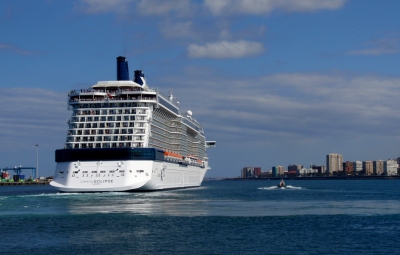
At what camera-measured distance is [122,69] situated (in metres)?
92.2

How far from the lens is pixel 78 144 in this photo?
7912 centimetres

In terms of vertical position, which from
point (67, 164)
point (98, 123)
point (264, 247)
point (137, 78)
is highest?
point (137, 78)

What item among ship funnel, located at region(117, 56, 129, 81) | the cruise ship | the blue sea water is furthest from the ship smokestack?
the blue sea water

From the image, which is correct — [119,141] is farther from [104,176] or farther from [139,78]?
[139,78]

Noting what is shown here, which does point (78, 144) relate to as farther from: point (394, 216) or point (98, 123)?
point (394, 216)

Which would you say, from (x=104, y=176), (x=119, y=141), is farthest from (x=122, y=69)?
(x=104, y=176)

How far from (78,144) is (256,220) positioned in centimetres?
3996

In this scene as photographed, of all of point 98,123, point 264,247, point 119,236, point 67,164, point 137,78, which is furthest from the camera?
point 137,78

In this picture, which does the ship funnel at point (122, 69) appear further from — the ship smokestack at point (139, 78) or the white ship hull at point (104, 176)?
the white ship hull at point (104, 176)

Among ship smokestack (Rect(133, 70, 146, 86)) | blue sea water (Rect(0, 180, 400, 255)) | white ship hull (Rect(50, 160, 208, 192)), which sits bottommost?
blue sea water (Rect(0, 180, 400, 255))

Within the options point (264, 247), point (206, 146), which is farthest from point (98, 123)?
point (206, 146)

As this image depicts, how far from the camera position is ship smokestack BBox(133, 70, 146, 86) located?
9625 cm

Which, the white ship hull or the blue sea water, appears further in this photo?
the white ship hull

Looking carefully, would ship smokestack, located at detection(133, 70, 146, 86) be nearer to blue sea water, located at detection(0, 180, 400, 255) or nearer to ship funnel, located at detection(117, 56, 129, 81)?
ship funnel, located at detection(117, 56, 129, 81)
